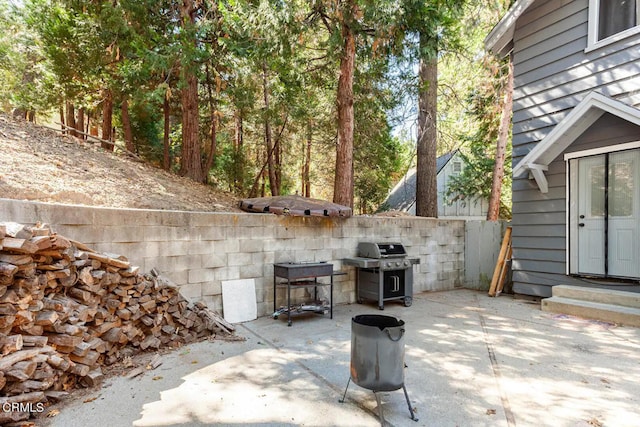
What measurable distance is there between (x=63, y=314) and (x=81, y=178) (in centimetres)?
297

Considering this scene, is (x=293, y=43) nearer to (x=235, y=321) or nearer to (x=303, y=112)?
(x=303, y=112)

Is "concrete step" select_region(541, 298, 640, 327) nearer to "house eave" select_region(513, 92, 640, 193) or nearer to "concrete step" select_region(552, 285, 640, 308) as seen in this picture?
"concrete step" select_region(552, 285, 640, 308)

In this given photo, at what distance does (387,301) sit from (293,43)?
15.0 feet

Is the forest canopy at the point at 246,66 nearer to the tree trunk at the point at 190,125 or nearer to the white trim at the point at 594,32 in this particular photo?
the tree trunk at the point at 190,125

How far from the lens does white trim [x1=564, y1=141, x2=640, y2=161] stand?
4691mm

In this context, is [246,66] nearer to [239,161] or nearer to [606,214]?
[239,161]

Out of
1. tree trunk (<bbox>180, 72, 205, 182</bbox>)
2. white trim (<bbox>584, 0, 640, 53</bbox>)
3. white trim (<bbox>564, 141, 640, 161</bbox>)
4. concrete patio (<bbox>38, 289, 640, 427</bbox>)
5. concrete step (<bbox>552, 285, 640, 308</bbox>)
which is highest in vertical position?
white trim (<bbox>584, 0, 640, 53</bbox>)

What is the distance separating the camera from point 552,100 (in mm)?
5613

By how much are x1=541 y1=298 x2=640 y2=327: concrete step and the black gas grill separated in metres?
1.97

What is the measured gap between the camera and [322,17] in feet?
19.8

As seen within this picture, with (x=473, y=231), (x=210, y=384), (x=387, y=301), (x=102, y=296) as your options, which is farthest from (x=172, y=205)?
(x=473, y=231)

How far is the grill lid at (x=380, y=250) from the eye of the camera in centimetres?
533

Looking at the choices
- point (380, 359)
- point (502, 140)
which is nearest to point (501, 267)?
point (502, 140)

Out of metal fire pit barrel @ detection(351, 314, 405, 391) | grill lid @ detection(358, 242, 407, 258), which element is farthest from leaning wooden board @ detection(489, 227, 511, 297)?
metal fire pit barrel @ detection(351, 314, 405, 391)
